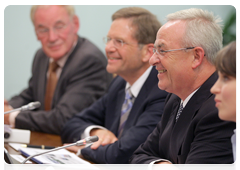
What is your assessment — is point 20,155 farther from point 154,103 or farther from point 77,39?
point 77,39

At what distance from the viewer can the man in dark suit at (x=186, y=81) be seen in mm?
1491

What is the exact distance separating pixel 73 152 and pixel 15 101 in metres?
1.49

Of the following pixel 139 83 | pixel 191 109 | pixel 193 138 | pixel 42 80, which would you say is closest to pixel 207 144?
pixel 193 138

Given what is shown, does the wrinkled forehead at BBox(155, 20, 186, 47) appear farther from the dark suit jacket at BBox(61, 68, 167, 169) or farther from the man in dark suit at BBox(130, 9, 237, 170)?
the dark suit jacket at BBox(61, 68, 167, 169)

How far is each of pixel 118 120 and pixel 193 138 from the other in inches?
38.1

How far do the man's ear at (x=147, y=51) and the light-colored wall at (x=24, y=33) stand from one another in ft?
7.64

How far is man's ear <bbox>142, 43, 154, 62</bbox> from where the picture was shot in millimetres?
2416

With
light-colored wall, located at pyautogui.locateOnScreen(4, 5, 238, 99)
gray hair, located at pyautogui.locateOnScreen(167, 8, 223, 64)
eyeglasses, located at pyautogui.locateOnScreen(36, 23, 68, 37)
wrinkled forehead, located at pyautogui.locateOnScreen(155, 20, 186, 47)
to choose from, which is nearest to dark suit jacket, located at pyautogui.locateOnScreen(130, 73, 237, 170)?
gray hair, located at pyautogui.locateOnScreen(167, 8, 223, 64)

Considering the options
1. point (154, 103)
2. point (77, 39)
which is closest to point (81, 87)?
point (77, 39)

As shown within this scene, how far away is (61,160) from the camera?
195cm

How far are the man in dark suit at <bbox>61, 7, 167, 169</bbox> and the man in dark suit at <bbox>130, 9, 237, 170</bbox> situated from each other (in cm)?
41

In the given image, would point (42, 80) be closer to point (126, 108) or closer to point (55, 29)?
point (55, 29)

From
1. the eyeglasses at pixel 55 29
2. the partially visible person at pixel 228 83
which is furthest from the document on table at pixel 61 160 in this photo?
the eyeglasses at pixel 55 29

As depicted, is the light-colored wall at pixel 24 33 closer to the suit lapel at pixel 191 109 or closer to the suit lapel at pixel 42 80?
the suit lapel at pixel 42 80
